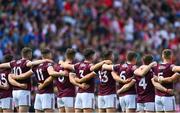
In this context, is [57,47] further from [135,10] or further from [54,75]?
[54,75]

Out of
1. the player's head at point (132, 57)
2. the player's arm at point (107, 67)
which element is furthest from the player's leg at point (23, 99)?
the player's head at point (132, 57)

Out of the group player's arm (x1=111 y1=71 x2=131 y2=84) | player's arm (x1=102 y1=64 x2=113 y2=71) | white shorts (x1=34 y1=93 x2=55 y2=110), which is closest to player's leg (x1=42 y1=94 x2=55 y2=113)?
white shorts (x1=34 y1=93 x2=55 y2=110)

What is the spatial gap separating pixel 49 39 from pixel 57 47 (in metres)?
0.75

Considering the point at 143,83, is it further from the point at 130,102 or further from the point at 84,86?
the point at 84,86

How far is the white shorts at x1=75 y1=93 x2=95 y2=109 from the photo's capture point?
24.5 m

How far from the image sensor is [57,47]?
35.7 m

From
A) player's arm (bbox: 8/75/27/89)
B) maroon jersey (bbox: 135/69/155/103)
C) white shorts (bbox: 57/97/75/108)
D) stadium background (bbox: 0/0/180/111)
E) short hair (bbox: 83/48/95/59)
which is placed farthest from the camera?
stadium background (bbox: 0/0/180/111)

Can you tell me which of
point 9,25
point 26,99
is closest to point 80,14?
point 9,25

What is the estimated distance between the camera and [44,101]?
24.9 m

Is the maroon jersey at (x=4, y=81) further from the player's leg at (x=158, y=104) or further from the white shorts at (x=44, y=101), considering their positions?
the player's leg at (x=158, y=104)

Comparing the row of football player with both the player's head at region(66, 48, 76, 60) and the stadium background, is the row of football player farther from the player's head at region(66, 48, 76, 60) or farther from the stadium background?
the stadium background

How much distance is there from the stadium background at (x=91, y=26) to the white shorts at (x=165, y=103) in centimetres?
991

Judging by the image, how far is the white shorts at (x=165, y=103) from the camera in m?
23.4

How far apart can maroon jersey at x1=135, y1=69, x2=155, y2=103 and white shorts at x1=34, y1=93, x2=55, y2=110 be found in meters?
2.66
